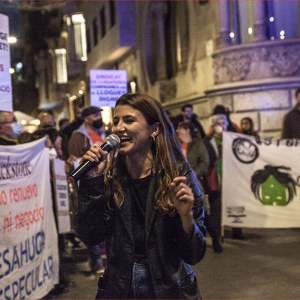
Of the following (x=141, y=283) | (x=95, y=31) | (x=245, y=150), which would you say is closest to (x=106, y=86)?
(x=245, y=150)

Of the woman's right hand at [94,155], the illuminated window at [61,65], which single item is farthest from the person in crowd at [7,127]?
the illuminated window at [61,65]

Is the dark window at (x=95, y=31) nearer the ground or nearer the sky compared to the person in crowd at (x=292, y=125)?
nearer the sky

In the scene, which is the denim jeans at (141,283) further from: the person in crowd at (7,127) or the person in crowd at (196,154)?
the person in crowd at (196,154)

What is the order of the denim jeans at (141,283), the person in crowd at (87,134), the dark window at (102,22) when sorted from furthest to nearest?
1. the dark window at (102,22)
2. the person in crowd at (87,134)
3. the denim jeans at (141,283)

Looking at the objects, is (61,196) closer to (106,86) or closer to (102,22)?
(106,86)

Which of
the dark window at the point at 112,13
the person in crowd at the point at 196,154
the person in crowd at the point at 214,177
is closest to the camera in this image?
the person in crowd at the point at 196,154

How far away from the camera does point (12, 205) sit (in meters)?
6.60

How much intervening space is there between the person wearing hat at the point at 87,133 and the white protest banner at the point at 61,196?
0.98 metres

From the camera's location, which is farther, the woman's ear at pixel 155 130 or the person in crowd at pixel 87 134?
the person in crowd at pixel 87 134

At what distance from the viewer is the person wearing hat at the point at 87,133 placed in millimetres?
9562

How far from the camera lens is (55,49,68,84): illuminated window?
46.9 m

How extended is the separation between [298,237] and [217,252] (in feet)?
5.74

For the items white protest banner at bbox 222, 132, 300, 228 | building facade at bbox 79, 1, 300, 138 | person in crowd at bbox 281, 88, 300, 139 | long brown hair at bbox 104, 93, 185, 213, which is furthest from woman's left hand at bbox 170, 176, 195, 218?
building facade at bbox 79, 1, 300, 138

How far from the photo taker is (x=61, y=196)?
845 centimetres
